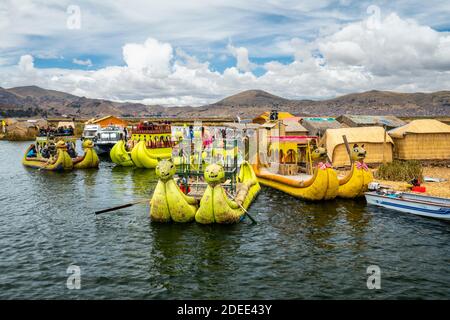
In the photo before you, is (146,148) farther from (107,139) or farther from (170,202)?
(170,202)

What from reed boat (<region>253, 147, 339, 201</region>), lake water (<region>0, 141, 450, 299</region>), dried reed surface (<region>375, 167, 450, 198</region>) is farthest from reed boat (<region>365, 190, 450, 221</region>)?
dried reed surface (<region>375, 167, 450, 198</region>)

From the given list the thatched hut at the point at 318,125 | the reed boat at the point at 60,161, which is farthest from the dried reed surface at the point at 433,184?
the reed boat at the point at 60,161

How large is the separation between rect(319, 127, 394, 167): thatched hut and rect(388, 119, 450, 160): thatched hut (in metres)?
1.28

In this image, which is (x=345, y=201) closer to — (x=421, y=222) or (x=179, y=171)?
(x=421, y=222)

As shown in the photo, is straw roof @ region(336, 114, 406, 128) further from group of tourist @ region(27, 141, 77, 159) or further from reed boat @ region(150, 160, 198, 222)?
reed boat @ region(150, 160, 198, 222)

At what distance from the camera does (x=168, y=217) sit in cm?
2078

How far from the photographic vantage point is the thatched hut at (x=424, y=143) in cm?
3694

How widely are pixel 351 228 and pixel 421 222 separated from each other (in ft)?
12.9

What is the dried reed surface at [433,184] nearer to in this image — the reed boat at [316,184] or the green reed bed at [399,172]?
the green reed bed at [399,172]

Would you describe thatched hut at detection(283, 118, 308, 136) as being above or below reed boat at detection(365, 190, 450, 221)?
above

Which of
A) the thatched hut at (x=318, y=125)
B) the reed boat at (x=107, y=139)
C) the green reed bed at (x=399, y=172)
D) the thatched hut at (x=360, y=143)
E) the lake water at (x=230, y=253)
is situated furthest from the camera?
the reed boat at (x=107, y=139)

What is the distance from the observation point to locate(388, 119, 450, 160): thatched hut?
121ft

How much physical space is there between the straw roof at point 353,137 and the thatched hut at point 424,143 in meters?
1.47

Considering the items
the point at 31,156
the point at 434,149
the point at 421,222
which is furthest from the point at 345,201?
the point at 31,156
